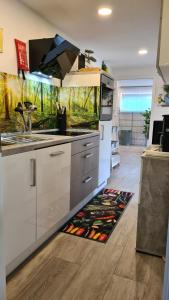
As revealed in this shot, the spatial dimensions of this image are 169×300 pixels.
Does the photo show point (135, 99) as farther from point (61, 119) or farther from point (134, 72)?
→ point (61, 119)

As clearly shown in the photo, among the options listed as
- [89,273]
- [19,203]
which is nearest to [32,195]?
[19,203]

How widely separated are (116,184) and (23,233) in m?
2.35

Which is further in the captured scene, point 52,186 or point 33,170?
point 52,186

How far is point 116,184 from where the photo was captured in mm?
3738

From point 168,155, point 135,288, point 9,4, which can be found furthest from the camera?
point 9,4

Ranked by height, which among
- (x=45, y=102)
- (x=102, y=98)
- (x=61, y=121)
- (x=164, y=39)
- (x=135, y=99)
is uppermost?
(x=135, y=99)

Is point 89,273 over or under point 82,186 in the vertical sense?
under

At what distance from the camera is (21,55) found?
2.29 metres

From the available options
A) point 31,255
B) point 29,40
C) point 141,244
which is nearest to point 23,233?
point 31,255

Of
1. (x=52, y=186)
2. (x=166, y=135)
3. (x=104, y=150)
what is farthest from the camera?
(x=104, y=150)

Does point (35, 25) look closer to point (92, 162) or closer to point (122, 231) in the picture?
point (92, 162)

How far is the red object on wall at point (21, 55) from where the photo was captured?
225cm

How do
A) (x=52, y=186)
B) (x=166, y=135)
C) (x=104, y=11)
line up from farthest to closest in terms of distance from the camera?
(x=104, y=11), (x=52, y=186), (x=166, y=135)

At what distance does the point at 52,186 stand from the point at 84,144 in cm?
78
